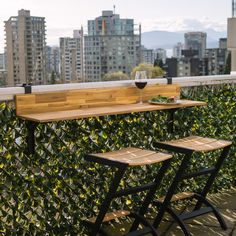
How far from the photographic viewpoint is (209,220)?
3.47m

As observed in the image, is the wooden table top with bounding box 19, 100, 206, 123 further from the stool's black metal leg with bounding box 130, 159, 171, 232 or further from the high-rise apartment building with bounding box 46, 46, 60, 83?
the high-rise apartment building with bounding box 46, 46, 60, 83

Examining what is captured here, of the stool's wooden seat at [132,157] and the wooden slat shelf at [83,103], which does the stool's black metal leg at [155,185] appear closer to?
the stool's wooden seat at [132,157]

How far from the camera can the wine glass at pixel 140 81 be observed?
10.4ft

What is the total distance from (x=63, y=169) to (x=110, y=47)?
2081 inches

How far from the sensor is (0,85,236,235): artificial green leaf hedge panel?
2646mm

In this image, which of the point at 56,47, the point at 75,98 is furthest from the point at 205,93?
the point at 56,47

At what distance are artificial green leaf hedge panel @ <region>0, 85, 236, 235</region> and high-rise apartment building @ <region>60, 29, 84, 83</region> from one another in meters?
29.7

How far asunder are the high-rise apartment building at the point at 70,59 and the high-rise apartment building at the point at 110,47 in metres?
5.31

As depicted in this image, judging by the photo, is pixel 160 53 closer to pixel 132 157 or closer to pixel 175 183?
pixel 175 183

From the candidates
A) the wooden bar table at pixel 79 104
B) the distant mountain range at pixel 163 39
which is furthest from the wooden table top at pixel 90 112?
the distant mountain range at pixel 163 39

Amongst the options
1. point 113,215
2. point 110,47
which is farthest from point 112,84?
point 110,47

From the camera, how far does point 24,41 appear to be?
1597 inches

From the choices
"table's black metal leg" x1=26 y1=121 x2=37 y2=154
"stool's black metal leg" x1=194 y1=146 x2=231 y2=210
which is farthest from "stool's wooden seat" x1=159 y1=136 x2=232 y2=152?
"table's black metal leg" x1=26 y1=121 x2=37 y2=154

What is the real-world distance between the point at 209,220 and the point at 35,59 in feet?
120
